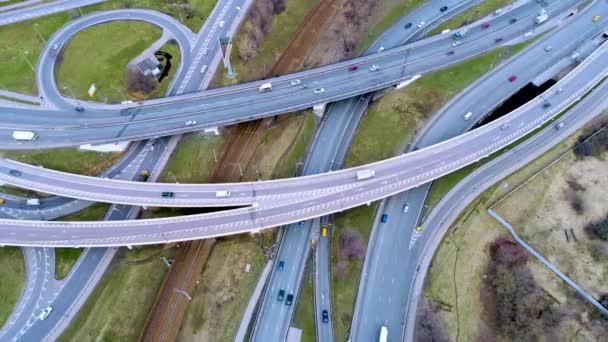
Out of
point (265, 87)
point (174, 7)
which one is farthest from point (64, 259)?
point (174, 7)

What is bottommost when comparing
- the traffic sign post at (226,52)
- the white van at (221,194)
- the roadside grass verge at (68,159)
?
the white van at (221,194)

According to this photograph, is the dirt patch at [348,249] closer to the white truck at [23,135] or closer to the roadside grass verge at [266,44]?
the roadside grass verge at [266,44]

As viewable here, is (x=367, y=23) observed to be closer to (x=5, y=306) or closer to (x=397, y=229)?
(x=397, y=229)

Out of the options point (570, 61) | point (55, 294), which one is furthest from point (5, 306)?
point (570, 61)

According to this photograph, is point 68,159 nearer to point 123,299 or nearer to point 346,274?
point 123,299

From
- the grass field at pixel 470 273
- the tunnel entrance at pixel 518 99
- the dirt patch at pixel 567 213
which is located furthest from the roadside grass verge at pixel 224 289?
the tunnel entrance at pixel 518 99

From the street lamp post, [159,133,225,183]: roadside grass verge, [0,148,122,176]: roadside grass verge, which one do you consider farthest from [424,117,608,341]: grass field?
[0,148,122,176]: roadside grass verge
